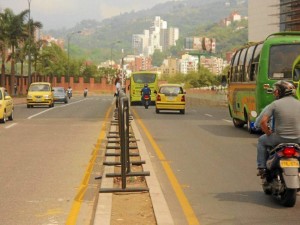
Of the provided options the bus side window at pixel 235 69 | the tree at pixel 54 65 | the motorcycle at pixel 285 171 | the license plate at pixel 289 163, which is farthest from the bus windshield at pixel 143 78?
the tree at pixel 54 65

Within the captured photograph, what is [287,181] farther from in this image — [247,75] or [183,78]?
[183,78]

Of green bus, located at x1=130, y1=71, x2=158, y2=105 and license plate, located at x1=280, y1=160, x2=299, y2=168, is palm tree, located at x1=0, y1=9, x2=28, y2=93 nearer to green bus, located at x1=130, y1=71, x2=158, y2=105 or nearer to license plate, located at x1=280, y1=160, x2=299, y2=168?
green bus, located at x1=130, y1=71, x2=158, y2=105

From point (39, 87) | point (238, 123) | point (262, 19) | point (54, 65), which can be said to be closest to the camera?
point (238, 123)

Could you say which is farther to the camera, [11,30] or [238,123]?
[11,30]

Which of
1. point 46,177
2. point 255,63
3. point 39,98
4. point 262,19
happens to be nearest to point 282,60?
point 255,63

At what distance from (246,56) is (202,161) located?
9.00 m

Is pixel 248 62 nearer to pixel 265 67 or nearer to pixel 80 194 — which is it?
pixel 265 67

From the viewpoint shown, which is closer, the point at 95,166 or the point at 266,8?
the point at 95,166

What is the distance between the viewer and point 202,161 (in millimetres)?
13867

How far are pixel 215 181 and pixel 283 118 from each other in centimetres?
251

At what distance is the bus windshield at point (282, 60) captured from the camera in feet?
62.8

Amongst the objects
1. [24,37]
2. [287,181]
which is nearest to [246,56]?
[287,181]

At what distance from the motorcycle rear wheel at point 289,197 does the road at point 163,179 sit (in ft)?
0.29

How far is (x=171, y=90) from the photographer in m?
36.0
